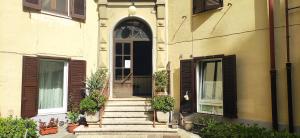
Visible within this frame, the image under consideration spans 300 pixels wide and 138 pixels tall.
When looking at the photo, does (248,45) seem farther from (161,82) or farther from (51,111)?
(51,111)

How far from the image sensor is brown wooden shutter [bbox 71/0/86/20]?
1149cm

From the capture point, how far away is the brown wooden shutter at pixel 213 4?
10.3 meters

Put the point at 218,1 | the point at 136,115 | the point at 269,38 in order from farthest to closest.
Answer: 1. the point at 136,115
2. the point at 218,1
3. the point at 269,38

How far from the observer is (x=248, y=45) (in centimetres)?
943

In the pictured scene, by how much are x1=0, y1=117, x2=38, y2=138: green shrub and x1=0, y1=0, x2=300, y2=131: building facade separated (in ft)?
3.49

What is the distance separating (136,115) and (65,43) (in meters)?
3.75

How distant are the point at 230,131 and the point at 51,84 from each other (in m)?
6.64

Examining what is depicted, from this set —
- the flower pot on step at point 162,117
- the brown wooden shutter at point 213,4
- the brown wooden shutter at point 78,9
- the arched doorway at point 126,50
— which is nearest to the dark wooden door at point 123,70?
the arched doorway at point 126,50

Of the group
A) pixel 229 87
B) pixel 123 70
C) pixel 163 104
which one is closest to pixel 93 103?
pixel 163 104

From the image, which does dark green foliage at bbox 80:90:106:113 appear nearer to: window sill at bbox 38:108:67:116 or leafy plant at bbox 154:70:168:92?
window sill at bbox 38:108:67:116

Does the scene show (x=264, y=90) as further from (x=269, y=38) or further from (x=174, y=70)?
(x=174, y=70)

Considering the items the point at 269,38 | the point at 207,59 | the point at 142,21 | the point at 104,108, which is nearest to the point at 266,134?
the point at 269,38

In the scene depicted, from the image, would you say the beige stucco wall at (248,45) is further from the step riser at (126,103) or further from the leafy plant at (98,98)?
the leafy plant at (98,98)

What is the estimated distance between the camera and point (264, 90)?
8992 millimetres
